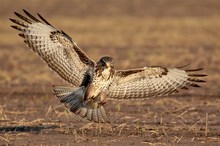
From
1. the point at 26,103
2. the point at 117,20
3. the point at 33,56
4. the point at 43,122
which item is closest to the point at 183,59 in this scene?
the point at 33,56

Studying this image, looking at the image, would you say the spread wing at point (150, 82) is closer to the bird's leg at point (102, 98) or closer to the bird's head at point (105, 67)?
the bird's leg at point (102, 98)

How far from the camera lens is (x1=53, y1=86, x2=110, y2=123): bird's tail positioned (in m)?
8.72

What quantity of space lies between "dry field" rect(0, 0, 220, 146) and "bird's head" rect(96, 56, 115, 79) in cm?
73

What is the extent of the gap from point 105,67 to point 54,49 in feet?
2.81

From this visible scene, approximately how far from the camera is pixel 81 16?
124 feet

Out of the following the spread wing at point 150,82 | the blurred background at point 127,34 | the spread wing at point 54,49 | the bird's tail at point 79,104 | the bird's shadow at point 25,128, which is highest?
the blurred background at point 127,34

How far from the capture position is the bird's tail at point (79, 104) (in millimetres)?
8719

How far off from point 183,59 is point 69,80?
10.8 meters

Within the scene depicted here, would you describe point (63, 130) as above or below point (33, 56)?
below

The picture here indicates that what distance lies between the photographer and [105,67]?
870 centimetres

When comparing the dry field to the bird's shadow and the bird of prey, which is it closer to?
the bird's shadow

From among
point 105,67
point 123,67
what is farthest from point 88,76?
point 123,67

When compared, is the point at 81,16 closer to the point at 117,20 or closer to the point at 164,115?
the point at 117,20

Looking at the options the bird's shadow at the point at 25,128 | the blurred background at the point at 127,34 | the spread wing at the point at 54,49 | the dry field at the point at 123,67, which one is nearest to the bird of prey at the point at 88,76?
the spread wing at the point at 54,49
